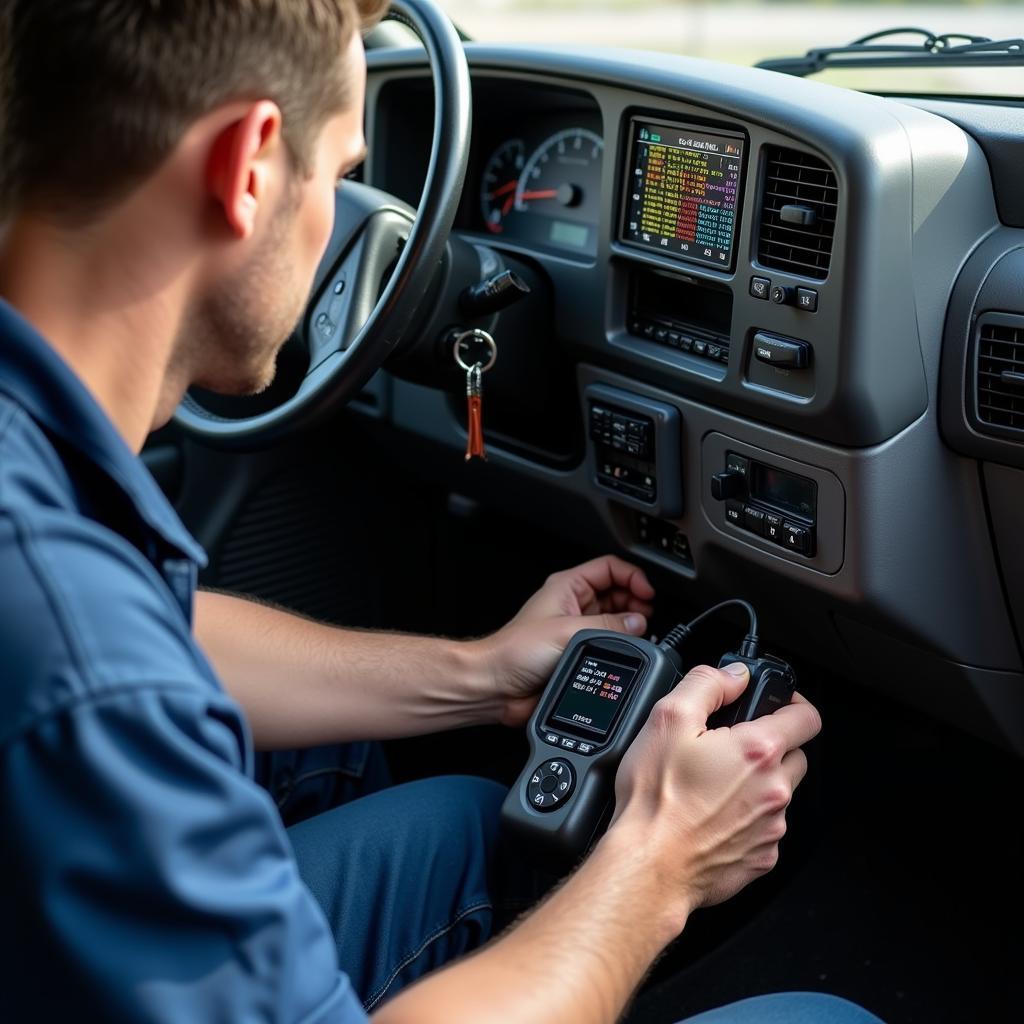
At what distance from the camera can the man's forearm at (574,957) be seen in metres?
0.92

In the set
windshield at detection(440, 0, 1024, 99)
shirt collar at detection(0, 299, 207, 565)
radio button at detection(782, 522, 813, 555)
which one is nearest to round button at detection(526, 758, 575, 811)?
radio button at detection(782, 522, 813, 555)

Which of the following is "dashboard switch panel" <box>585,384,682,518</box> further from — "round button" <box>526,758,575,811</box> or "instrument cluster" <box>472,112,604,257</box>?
"round button" <box>526,758,575,811</box>

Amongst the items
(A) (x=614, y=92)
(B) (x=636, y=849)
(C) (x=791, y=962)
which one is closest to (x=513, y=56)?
(A) (x=614, y=92)

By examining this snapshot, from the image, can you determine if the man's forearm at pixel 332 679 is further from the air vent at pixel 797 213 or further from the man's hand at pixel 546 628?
the air vent at pixel 797 213

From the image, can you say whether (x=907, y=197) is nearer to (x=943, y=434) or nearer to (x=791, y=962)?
(x=943, y=434)

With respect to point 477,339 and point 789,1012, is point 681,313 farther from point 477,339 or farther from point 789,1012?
point 789,1012

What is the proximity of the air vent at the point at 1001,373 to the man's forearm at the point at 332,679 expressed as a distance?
61cm

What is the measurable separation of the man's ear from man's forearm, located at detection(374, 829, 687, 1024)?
0.52 meters

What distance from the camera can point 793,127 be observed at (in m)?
1.42

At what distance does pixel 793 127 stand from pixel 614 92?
34cm

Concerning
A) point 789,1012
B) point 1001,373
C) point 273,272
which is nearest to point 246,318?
point 273,272

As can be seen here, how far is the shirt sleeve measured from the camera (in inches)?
27.9

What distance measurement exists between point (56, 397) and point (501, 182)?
1.40 m

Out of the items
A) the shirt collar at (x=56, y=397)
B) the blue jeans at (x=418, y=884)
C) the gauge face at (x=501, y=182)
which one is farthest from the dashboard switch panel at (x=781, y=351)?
the shirt collar at (x=56, y=397)
